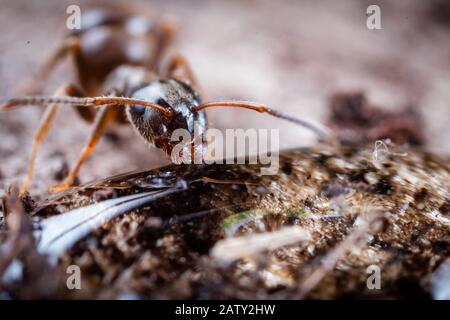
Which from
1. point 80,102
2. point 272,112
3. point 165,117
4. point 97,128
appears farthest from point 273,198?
point 97,128

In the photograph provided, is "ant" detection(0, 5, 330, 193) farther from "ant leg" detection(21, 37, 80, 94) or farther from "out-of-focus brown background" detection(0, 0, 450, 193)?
"out-of-focus brown background" detection(0, 0, 450, 193)

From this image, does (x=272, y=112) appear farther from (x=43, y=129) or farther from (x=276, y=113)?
(x=43, y=129)

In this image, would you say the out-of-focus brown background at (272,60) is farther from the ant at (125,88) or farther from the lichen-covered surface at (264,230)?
the lichen-covered surface at (264,230)

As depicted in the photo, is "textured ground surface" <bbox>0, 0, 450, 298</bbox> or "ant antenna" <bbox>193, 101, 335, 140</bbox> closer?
"textured ground surface" <bbox>0, 0, 450, 298</bbox>

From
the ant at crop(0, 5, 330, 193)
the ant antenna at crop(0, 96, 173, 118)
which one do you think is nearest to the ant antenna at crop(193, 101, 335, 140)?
the ant at crop(0, 5, 330, 193)
